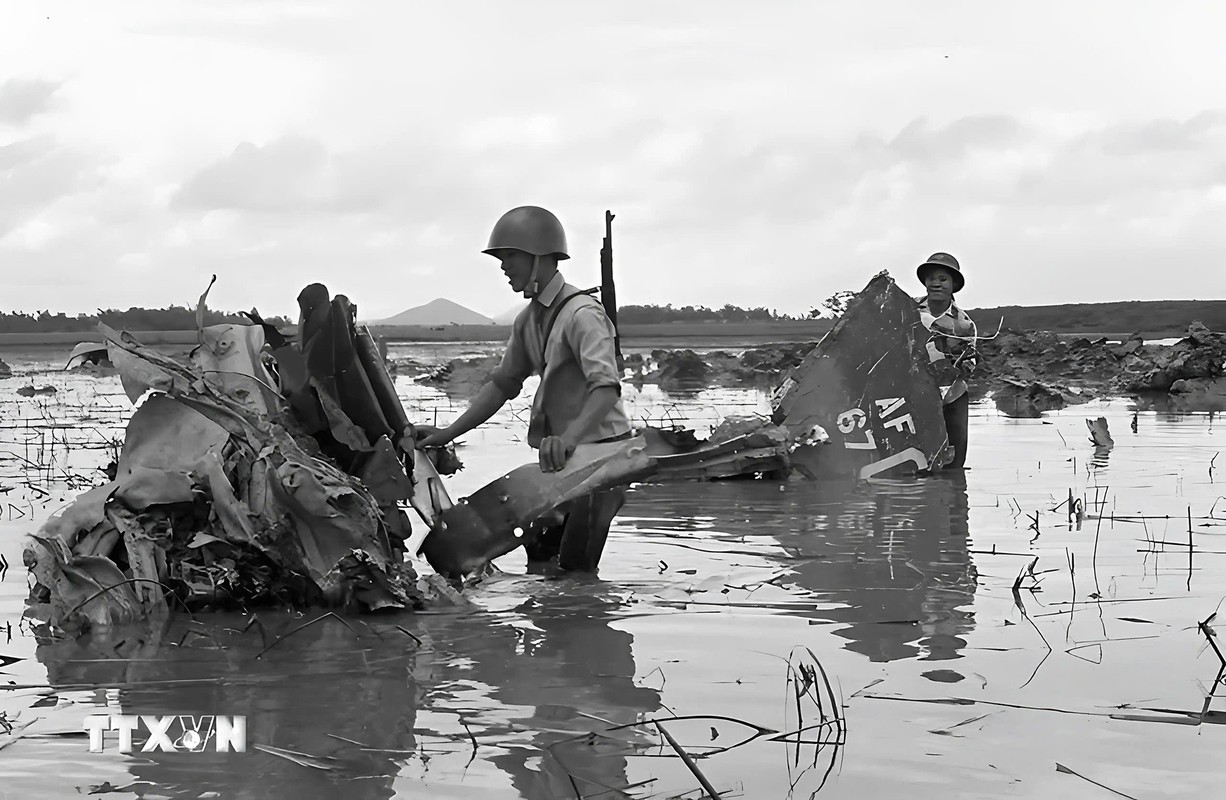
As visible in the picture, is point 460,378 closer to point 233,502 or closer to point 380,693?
point 233,502

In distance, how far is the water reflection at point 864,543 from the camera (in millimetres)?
5352

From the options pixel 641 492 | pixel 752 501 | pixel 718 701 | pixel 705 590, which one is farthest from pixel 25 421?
pixel 718 701

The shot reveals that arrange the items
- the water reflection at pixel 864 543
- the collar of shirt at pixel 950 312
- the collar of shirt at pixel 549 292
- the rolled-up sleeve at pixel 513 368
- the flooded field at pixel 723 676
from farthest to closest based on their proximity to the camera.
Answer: the collar of shirt at pixel 950 312 < the rolled-up sleeve at pixel 513 368 < the collar of shirt at pixel 549 292 < the water reflection at pixel 864 543 < the flooded field at pixel 723 676

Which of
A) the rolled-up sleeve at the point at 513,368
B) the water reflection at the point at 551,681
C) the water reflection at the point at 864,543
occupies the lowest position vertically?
the water reflection at the point at 551,681

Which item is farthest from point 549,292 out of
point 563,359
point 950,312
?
point 950,312

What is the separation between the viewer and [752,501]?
9625 mm

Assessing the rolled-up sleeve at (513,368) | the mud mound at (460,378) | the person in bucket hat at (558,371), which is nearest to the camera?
the person in bucket hat at (558,371)

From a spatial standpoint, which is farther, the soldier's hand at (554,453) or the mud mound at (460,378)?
the mud mound at (460,378)

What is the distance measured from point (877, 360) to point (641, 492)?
2139 millimetres

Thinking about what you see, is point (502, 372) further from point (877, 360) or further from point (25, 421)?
point (25, 421)

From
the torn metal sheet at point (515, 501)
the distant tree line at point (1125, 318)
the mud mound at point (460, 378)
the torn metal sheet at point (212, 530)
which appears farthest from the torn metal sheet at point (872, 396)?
the distant tree line at point (1125, 318)

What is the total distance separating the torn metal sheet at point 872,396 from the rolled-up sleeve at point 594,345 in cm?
467

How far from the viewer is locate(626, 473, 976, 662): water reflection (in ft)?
17.6

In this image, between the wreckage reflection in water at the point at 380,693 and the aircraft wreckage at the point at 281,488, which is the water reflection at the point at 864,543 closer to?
the aircraft wreckage at the point at 281,488
